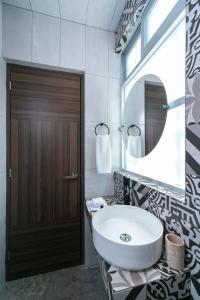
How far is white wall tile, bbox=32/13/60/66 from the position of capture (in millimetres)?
1634

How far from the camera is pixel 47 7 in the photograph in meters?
1.58

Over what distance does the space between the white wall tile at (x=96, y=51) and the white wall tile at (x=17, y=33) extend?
2.04ft

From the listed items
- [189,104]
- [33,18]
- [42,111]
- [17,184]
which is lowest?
[17,184]

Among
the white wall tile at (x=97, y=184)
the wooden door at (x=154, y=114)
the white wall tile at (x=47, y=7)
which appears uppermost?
the white wall tile at (x=47, y=7)

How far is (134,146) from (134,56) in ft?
3.19

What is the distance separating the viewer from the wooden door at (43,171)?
1.65 meters

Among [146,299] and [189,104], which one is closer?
[146,299]

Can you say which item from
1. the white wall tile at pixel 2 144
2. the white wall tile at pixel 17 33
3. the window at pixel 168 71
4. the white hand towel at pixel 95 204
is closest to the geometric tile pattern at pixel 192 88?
the window at pixel 168 71

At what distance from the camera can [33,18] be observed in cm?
162

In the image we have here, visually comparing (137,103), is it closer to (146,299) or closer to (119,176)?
(119,176)

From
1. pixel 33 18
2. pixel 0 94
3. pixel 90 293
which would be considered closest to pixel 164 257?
pixel 90 293

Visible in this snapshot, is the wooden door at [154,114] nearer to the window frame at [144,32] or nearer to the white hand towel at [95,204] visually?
the window frame at [144,32]

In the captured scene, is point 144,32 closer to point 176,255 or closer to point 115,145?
point 115,145

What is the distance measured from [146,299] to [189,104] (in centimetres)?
93
